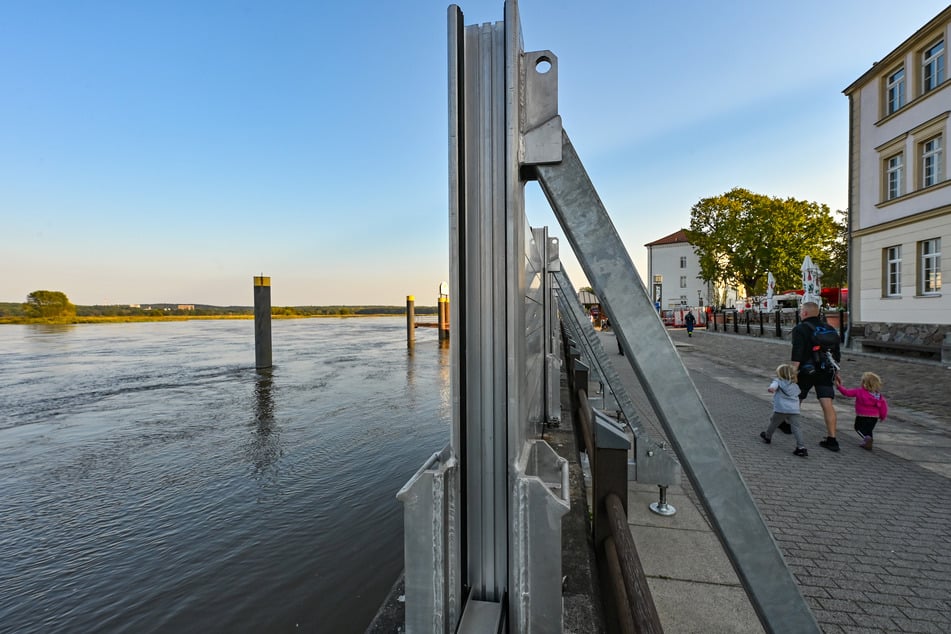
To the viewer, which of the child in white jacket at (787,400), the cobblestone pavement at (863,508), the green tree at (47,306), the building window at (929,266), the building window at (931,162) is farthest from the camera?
the green tree at (47,306)

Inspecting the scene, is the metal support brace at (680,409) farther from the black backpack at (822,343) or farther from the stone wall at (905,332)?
the stone wall at (905,332)

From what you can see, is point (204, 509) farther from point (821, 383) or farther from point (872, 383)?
point (872, 383)

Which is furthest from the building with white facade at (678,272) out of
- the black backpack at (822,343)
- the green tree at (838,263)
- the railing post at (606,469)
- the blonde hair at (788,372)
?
the railing post at (606,469)

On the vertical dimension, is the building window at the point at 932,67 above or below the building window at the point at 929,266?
above

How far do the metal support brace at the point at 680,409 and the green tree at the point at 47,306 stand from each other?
99462 mm

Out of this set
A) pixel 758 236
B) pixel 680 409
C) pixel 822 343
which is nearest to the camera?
pixel 680 409

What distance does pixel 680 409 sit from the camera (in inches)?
44.9

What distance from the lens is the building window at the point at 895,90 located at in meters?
15.1

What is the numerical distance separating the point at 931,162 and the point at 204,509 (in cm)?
2178

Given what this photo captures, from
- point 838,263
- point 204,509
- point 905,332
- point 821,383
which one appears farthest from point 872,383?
point 838,263

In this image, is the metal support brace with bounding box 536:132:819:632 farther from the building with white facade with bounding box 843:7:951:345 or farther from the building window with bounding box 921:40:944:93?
the building window with bounding box 921:40:944:93

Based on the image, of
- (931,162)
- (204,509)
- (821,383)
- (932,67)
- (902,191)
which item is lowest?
(204,509)

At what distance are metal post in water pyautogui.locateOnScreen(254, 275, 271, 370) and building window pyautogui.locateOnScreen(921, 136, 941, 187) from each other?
23433mm

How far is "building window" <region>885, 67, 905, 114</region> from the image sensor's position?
1506 cm
